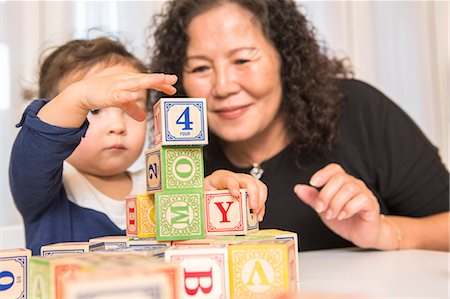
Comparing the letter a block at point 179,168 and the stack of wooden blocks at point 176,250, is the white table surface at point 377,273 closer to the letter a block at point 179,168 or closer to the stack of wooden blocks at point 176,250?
the stack of wooden blocks at point 176,250

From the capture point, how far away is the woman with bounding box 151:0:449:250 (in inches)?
59.4

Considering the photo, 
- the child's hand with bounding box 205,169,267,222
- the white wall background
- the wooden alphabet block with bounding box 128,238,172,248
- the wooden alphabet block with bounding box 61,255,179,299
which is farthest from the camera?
the white wall background

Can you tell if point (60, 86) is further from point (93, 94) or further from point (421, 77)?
point (421, 77)

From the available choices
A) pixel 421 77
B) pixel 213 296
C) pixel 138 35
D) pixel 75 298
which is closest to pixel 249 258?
pixel 213 296

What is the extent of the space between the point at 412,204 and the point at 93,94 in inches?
42.3

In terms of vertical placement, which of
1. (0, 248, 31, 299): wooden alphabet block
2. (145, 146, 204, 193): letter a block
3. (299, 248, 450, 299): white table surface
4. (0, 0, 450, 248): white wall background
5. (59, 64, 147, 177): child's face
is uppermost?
(0, 0, 450, 248): white wall background

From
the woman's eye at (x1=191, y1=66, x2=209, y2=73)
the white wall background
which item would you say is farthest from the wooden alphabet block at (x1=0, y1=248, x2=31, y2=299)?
the white wall background

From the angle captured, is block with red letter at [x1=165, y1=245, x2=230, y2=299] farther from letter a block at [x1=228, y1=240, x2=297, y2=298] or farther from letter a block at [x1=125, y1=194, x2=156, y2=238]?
letter a block at [x1=125, y1=194, x2=156, y2=238]

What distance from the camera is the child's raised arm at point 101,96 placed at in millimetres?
933

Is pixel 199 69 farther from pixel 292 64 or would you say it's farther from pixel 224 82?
pixel 292 64

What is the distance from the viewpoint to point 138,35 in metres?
2.21

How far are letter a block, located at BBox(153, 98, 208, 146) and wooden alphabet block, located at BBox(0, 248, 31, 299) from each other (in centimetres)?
28

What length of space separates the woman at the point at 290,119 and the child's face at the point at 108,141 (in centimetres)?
21

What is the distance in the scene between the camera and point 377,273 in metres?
1.04
